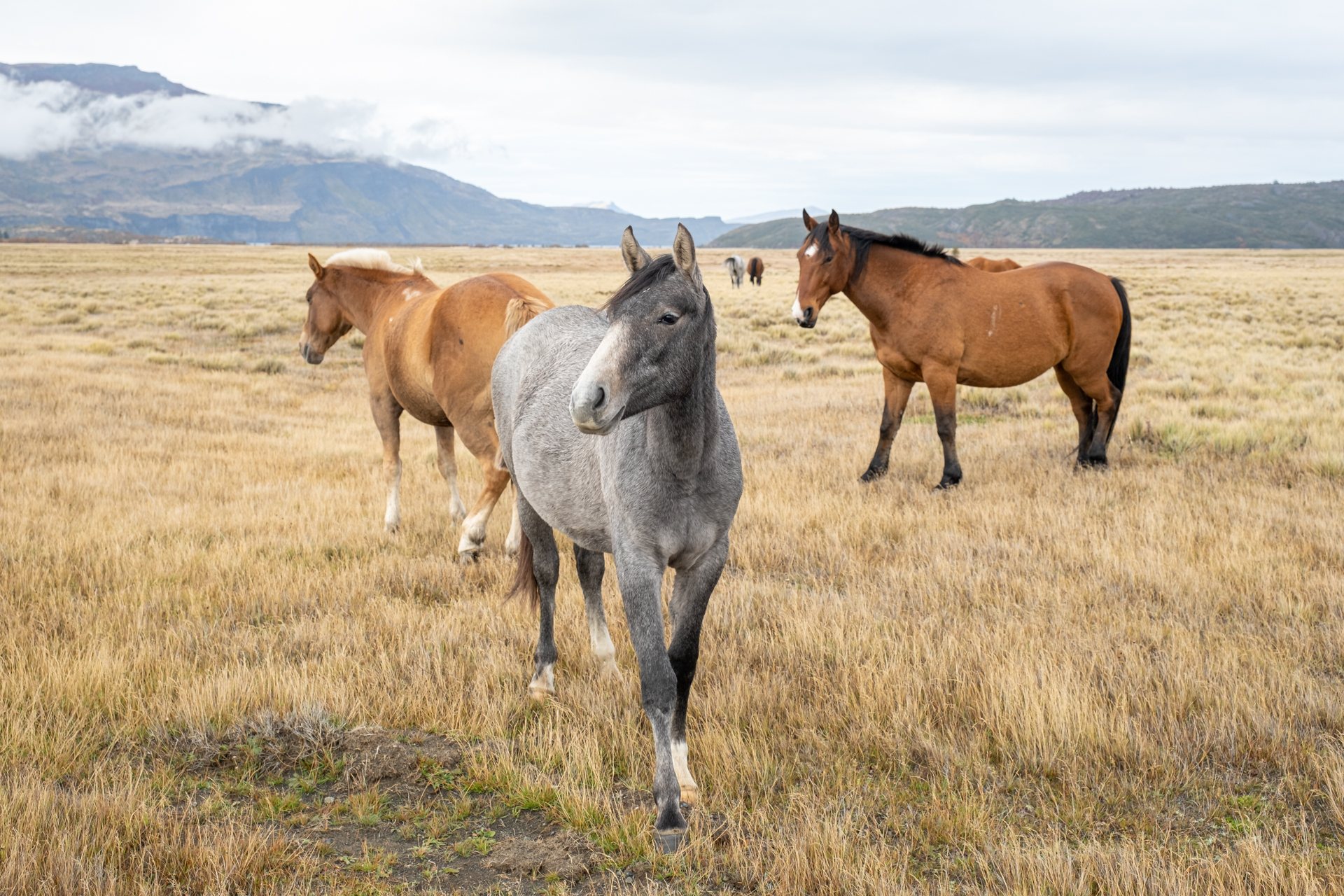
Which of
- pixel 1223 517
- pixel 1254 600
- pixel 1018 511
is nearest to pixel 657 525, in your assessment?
pixel 1254 600

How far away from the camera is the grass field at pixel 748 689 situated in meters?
2.96

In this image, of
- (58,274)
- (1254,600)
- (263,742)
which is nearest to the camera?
→ (263,742)

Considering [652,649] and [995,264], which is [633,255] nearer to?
[652,649]

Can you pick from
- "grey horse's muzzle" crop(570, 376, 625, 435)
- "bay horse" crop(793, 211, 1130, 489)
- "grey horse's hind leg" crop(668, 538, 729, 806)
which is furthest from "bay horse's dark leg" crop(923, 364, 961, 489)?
"grey horse's muzzle" crop(570, 376, 625, 435)

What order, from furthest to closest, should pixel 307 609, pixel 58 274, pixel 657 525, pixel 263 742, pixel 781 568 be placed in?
1. pixel 58 274
2. pixel 781 568
3. pixel 307 609
4. pixel 263 742
5. pixel 657 525

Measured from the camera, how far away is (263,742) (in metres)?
3.84

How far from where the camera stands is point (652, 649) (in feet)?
10.8

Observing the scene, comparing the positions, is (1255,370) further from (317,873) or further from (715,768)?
(317,873)

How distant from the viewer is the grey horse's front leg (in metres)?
3.29

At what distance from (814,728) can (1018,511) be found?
13.8ft

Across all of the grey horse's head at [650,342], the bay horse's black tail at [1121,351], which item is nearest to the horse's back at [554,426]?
the grey horse's head at [650,342]

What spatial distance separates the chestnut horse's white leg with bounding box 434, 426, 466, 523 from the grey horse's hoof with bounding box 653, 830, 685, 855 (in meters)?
5.05

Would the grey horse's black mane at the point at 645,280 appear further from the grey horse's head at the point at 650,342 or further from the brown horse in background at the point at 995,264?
the brown horse in background at the point at 995,264

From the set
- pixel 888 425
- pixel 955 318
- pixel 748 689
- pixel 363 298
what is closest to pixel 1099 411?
pixel 955 318
